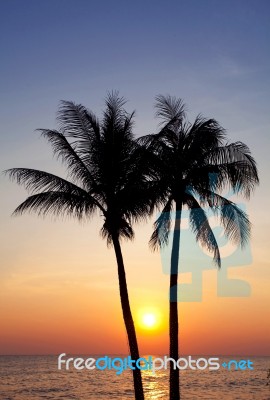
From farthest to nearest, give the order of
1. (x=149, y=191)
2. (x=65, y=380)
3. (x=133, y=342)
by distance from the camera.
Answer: (x=65, y=380), (x=149, y=191), (x=133, y=342)

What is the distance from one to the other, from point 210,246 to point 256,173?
3352 mm

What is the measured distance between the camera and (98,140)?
65.0ft

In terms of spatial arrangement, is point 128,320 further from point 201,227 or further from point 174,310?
point 201,227

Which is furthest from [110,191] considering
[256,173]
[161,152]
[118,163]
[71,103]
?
[256,173]

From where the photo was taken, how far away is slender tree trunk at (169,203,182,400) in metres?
18.0

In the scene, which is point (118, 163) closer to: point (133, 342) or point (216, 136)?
point (216, 136)

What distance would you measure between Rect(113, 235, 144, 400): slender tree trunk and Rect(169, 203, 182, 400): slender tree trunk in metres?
1.16

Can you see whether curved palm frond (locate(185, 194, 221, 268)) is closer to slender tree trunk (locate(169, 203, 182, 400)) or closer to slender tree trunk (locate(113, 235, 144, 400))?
slender tree trunk (locate(169, 203, 182, 400))

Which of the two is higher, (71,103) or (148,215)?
(71,103)

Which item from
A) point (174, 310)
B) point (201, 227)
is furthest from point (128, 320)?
point (201, 227)

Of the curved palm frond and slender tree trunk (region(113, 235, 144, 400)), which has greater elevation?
the curved palm frond

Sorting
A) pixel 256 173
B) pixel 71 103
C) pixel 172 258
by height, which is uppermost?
pixel 71 103

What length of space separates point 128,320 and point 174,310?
1.64 metres

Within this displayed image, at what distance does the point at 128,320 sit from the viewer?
18156 millimetres
